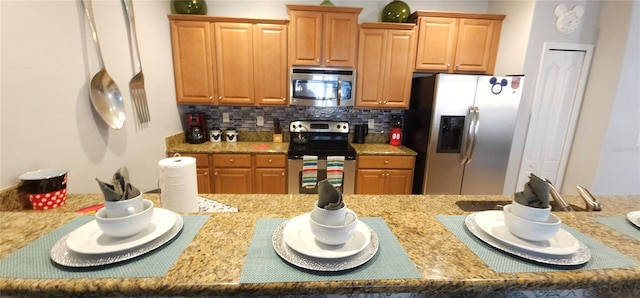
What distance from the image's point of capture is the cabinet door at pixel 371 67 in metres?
2.72

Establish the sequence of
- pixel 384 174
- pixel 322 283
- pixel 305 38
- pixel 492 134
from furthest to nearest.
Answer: pixel 384 174 < pixel 305 38 < pixel 492 134 < pixel 322 283

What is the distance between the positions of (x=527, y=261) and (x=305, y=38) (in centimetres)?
258

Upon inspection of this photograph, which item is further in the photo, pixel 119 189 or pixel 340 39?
pixel 340 39

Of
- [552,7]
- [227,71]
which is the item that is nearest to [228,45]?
[227,71]

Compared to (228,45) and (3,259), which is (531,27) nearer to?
(228,45)

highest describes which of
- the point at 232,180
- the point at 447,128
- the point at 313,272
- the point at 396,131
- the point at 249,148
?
the point at 447,128

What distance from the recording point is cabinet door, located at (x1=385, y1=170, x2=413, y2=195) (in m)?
2.79

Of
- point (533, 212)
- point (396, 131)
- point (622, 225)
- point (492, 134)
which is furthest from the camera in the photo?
point (396, 131)

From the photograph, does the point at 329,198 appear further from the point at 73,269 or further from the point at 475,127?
the point at 475,127

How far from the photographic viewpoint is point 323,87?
9.05 ft

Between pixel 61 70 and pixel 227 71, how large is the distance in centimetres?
148

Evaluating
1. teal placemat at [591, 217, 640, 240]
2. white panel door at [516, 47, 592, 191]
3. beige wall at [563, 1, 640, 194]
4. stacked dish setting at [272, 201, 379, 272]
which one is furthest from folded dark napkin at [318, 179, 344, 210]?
beige wall at [563, 1, 640, 194]

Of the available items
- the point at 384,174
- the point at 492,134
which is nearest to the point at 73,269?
the point at 384,174

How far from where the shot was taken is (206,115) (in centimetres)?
308
